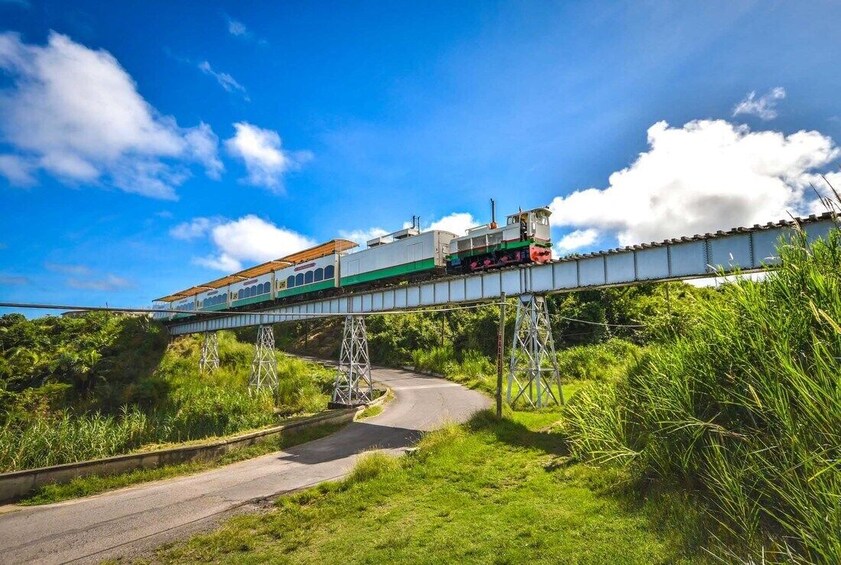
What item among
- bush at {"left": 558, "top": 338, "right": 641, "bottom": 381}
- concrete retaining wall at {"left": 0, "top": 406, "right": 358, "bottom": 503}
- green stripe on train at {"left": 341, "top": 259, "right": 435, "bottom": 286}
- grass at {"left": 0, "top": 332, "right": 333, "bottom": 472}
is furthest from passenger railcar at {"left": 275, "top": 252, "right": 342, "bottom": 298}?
bush at {"left": 558, "top": 338, "right": 641, "bottom": 381}

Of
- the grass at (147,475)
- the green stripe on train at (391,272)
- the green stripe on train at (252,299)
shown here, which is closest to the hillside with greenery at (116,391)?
the grass at (147,475)

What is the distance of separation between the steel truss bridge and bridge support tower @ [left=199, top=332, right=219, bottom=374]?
53.3 ft

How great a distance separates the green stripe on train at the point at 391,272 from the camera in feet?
75.6

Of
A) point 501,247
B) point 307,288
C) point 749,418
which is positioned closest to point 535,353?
point 501,247

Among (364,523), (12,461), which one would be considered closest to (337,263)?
(12,461)

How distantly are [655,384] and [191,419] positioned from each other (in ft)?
72.8

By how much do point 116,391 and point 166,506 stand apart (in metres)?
30.4

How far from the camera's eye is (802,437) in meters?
4.87

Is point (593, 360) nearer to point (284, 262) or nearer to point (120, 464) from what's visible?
point (284, 262)

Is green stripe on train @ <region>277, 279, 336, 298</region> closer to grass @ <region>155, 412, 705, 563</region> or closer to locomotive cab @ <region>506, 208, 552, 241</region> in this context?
locomotive cab @ <region>506, 208, 552, 241</region>

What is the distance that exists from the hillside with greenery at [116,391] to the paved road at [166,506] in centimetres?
453

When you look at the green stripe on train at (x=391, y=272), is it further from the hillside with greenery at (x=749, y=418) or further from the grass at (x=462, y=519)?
the grass at (x=462, y=519)

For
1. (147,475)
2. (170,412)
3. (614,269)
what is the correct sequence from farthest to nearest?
1. (170,412)
2. (614,269)
3. (147,475)

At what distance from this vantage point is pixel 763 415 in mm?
5660
